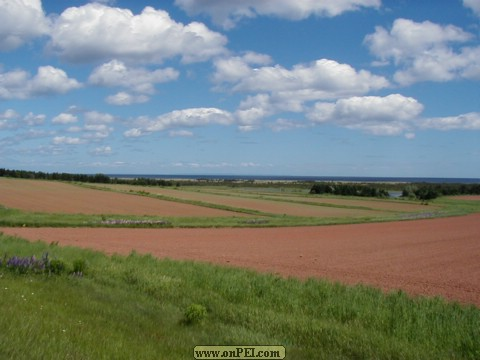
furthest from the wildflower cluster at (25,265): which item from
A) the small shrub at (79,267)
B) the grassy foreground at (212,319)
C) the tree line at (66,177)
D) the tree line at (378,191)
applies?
the tree line at (66,177)

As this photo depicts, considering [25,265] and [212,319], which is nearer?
[212,319]

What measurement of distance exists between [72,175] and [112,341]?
375 feet

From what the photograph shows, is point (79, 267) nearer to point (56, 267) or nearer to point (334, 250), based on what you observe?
point (56, 267)

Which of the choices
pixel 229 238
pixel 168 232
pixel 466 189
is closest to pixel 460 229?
pixel 229 238

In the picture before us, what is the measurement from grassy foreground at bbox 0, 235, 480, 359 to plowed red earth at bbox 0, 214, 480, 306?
159 inches

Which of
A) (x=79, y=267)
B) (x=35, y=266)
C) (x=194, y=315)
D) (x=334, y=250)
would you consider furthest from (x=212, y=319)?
(x=334, y=250)

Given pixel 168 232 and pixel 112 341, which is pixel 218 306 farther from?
pixel 168 232

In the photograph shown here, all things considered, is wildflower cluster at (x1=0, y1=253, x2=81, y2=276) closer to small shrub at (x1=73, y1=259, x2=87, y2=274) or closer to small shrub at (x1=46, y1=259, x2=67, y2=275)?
small shrub at (x1=46, y1=259, x2=67, y2=275)

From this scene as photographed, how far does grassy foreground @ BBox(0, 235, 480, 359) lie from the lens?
6.20 meters

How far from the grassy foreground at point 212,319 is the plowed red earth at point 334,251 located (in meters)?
4.03

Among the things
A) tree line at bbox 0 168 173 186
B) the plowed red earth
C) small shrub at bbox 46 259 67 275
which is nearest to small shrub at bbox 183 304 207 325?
small shrub at bbox 46 259 67 275

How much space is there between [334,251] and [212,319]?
1528 cm

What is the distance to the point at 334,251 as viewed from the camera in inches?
903

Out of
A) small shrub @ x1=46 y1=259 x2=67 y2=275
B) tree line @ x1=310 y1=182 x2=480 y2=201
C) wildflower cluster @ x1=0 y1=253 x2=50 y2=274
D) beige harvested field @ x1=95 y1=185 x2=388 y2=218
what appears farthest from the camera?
tree line @ x1=310 y1=182 x2=480 y2=201
